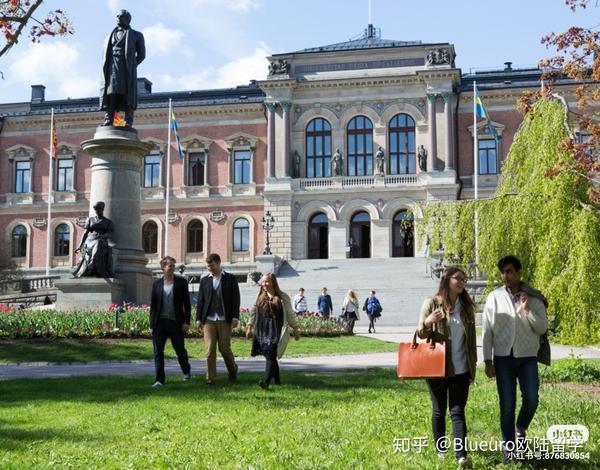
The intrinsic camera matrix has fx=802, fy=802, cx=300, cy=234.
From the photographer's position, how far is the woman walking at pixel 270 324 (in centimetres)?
1120

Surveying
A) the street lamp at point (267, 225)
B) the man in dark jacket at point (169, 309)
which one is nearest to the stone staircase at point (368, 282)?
the street lamp at point (267, 225)

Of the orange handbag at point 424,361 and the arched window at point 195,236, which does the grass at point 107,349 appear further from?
the arched window at point 195,236

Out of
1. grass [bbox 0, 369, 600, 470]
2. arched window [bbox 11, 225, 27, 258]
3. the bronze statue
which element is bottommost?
grass [bbox 0, 369, 600, 470]

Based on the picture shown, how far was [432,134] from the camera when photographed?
164ft

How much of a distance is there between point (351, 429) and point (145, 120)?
49199mm

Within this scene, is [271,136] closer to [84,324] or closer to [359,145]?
[359,145]

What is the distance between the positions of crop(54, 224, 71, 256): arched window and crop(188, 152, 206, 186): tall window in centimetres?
934

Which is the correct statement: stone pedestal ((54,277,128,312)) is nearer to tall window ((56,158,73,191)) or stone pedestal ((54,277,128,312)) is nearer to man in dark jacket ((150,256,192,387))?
man in dark jacket ((150,256,192,387))

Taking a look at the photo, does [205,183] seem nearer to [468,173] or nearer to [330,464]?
[468,173]

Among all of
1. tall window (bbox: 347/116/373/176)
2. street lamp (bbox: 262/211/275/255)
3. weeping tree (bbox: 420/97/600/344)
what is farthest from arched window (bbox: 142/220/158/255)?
weeping tree (bbox: 420/97/600/344)

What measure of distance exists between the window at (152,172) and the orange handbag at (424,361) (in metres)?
49.0

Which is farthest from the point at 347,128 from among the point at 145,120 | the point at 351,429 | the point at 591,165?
the point at 351,429

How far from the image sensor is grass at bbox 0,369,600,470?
6.83 m

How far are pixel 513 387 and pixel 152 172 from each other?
4967 cm
